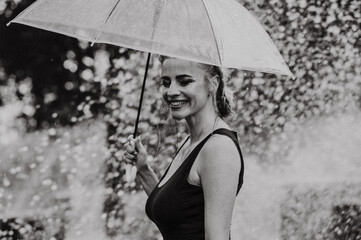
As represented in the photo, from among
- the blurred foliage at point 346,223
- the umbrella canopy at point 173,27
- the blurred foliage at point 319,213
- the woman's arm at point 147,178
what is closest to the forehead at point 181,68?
the umbrella canopy at point 173,27

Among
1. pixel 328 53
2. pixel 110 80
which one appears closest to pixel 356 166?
A: pixel 328 53

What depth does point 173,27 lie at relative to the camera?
2102 mm

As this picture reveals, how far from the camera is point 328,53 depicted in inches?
188

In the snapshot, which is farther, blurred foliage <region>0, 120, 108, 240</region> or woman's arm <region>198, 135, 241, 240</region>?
blurred foliage <region>0, 120, 108, 240</region>

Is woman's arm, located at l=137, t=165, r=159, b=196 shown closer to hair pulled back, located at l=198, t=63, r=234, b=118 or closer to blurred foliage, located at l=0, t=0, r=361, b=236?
hair pulled back, located at l=198, t=63, r=234, b=118

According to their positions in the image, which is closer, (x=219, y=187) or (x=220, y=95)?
(x=219, y=187)

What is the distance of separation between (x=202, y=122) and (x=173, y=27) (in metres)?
0.35

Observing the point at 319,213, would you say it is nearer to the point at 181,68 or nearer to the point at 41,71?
the point at 41,71

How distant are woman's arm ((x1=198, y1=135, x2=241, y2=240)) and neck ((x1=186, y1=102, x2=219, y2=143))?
22 centimetres

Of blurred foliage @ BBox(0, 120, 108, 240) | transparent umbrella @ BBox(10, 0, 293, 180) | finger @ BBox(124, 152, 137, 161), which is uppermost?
transparent umbrella @ BBox(10, 0, 293, 180)

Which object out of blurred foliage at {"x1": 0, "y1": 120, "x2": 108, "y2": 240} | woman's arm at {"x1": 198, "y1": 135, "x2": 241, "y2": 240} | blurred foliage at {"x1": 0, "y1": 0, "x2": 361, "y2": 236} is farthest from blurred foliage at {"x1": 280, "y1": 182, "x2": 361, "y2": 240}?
woman's arm at {"x1": 198, "y1": 135, "x2": 241, "y2": 240}

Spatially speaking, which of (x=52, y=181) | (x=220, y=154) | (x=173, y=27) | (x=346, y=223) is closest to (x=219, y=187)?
(x=220, y=154)

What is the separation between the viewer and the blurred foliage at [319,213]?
15.2 feet

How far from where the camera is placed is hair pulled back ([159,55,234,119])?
7.23 feet
